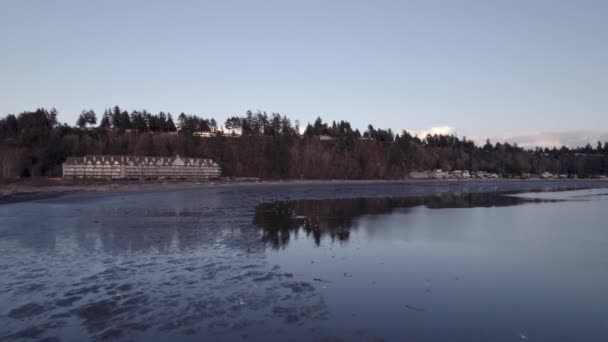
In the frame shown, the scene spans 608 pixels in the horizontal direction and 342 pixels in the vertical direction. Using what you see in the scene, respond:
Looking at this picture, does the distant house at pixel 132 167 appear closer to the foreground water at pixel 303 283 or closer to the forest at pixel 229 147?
the forest at pixel 229 147

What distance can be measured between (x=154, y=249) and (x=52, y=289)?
5.27m

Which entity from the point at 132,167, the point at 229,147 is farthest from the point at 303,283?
the point at 229,147

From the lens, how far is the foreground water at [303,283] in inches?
310

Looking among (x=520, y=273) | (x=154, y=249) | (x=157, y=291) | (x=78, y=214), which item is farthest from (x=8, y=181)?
(x=520, y=273)

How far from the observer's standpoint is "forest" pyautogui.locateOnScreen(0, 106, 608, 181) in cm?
9538

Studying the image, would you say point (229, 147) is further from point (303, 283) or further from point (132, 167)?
point (303, 283)

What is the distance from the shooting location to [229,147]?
108438 millimetres

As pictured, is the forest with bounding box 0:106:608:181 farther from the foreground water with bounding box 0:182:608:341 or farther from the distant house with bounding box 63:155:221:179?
the foreground water with bounding box 0:182:608:341

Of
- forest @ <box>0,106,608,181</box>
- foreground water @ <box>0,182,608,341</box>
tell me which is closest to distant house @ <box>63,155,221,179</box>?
forest @ <box>0,106,608,181</box>

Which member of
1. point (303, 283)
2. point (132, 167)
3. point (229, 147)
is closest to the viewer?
point (303, 283)

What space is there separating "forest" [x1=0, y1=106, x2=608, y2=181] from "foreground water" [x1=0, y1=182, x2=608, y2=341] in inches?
2744

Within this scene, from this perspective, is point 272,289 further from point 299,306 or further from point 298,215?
point 298,215

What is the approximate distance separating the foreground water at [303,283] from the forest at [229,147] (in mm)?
69707

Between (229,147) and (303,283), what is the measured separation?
3931 inches
